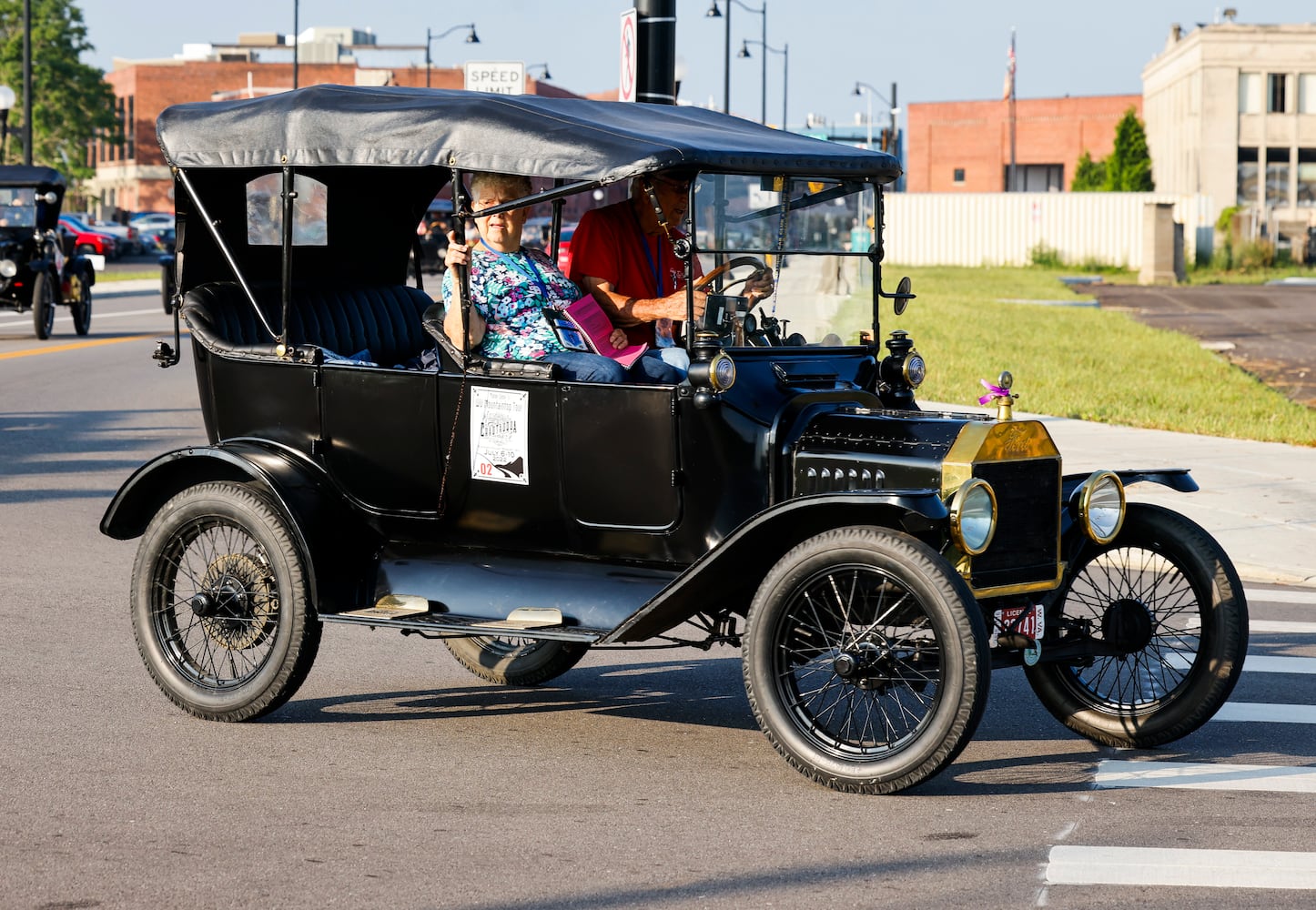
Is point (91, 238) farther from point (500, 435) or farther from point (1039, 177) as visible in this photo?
point (1039, 177)

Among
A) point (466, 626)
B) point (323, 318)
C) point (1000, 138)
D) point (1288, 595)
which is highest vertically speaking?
point (1000, 138)

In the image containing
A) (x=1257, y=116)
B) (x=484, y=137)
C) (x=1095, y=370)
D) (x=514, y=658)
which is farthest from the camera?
(x=1257, y=116)

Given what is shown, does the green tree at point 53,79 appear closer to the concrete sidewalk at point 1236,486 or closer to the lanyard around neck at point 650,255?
the concrete sidewalk at point 1236,486

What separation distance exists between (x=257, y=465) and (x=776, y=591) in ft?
6.69

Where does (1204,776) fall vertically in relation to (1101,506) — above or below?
below

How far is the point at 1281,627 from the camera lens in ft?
26.7

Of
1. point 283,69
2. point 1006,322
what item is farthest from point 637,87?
point 283,69

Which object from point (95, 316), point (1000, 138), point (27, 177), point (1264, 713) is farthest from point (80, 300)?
point (1000, 138)

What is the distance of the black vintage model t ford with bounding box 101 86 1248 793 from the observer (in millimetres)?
5340

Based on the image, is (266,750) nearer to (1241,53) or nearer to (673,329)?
(673,329)

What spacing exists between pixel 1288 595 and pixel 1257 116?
6690cm

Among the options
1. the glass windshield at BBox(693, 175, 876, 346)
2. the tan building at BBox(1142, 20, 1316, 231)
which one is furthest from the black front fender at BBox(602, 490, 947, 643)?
the tan building at BBox(1142, 20, 1316, 231)

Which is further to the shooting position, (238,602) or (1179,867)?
(238,602)

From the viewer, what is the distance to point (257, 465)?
6.29 meters
